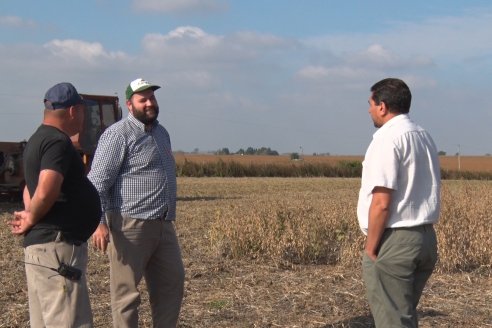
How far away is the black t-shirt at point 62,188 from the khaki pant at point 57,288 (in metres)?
0.05

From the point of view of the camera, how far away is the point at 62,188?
3789mm

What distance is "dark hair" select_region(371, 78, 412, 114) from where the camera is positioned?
3877 mm

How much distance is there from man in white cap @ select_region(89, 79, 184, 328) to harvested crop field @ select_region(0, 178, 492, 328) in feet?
3.13

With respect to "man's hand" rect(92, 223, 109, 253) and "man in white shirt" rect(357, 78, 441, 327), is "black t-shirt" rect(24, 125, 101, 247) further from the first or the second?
"man in white shirt" rect(357, 78, 441, 327)

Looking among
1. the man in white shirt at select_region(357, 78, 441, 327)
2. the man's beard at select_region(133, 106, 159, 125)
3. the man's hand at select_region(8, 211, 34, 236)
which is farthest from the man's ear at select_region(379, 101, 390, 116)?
the man's hand at select_region(8, 211, 34, 236)

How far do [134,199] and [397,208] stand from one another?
164 cm

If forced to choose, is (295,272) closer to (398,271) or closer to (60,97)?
(398,271)

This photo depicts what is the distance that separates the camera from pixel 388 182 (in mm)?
3727

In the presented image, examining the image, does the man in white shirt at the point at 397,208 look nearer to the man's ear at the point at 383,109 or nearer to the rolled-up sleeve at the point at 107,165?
the man's ear at the point at 383,109

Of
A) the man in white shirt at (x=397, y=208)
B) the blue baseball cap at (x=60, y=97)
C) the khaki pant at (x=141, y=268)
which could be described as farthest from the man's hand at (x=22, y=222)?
the man in white shirt at (x=397, y=208)

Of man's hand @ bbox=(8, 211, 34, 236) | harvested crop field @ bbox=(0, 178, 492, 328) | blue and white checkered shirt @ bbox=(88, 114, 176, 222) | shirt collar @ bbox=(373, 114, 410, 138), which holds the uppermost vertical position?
shirt collar @ bbox=(373, 114, 410, 138)

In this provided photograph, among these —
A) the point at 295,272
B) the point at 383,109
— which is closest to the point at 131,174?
the point at 383,109

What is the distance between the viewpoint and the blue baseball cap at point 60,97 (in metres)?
3.84

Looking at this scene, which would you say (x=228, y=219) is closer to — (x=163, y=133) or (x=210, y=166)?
(x=163, y=133)
